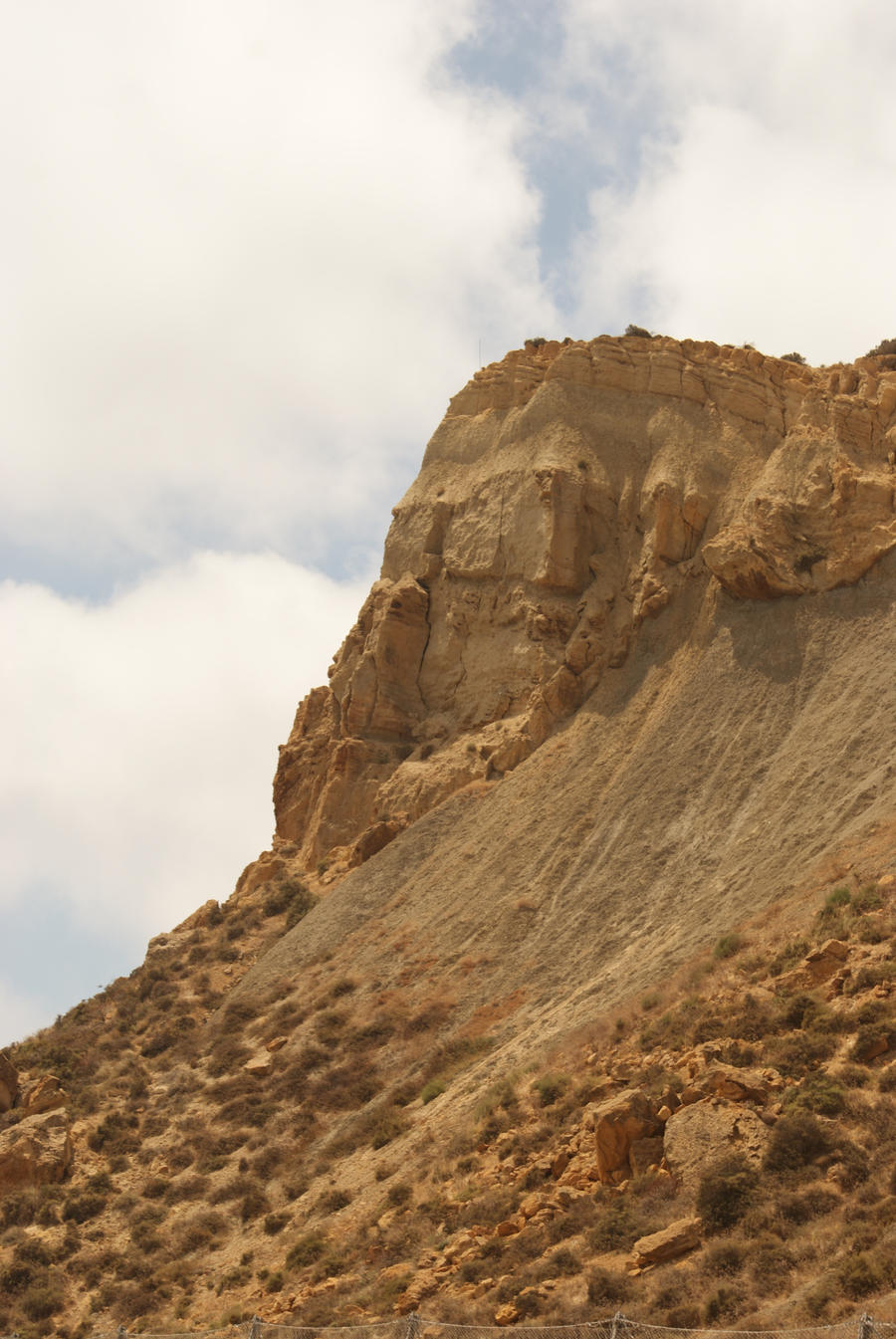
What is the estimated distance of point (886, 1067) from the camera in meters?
17.5

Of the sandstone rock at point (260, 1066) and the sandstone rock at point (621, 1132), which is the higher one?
the sandstone rock at point (260, 1066)

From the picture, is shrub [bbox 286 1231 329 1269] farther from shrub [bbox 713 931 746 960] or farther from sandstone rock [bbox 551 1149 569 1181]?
shrub [bbox 713 931 746 960]

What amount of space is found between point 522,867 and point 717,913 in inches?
306

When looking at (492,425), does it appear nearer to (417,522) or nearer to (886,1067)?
(417,522)

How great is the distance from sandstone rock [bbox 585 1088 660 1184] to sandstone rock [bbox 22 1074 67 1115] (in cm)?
1751

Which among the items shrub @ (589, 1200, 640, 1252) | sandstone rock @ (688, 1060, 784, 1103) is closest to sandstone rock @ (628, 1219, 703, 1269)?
shrub @ (589, 1200, 640, 1252)

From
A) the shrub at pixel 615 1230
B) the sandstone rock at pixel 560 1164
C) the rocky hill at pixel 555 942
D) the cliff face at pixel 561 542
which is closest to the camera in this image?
the shrub at pixel 615 1230

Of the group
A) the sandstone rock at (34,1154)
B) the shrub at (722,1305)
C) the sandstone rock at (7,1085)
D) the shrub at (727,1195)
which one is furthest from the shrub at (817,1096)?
the sandstone rock at (7,1085)

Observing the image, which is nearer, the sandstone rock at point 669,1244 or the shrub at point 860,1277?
the shrub at point 860,1277

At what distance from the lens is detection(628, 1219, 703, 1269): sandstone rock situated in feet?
51.3

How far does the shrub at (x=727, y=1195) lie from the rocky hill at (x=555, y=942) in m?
0.04

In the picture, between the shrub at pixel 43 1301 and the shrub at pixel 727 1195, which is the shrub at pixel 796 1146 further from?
the shrub at pixel 43 1301

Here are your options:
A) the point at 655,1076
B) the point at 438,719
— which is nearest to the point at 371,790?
the point at 438,719

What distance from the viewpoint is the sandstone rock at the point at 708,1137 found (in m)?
16.9
